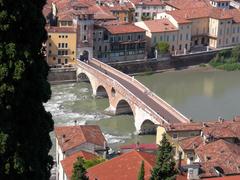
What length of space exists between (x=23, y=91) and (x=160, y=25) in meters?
32.6

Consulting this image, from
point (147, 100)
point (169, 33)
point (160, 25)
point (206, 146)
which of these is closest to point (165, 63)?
point (169, 33)

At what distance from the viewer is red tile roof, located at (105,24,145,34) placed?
3756cm

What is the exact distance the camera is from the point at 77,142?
65.7 feet

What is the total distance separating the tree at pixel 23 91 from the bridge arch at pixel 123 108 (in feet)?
72.7

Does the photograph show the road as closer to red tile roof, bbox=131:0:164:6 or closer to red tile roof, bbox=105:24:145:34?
red tile roof, bbox=105:24:145:34

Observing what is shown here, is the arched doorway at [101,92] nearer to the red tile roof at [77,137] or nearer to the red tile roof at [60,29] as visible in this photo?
the red tile roof at [60,29]

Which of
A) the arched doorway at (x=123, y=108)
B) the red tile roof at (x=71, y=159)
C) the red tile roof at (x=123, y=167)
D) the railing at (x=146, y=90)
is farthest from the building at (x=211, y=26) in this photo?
the red tile roof at (x=123, y=167)

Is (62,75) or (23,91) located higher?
(23,91)

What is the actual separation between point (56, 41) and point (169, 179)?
24.9 metres

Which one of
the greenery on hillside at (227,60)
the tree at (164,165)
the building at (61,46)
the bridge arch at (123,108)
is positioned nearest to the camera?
the tree at (164,165)

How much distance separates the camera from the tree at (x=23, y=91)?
728 centimetres

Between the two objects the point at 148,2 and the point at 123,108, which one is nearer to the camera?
the point at 123,108

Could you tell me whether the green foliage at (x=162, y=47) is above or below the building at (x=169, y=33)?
below

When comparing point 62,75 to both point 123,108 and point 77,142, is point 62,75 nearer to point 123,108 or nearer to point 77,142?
point 123,108
